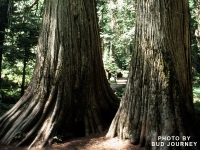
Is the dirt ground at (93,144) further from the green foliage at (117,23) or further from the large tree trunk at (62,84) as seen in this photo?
the green foliage at (117,23)

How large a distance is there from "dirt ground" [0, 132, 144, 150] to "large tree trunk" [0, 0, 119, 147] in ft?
0.76

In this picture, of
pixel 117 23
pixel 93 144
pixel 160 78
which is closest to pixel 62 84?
pixel 93 144

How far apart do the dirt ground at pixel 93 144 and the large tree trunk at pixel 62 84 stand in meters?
0.23

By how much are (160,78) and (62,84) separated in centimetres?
233

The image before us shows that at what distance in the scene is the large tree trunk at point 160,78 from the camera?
416 cm

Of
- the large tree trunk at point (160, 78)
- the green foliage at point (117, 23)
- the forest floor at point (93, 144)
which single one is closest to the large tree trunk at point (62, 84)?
the forest floor at point (93, 144)

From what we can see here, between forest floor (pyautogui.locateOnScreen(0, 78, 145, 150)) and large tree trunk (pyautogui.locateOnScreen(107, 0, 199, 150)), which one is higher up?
large tree trunk (pyautogui.locateOnScreen(107, 0, 199, 150))

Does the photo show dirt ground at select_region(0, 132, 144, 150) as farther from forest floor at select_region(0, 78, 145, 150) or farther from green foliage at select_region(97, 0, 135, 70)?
green foliage at select_region(97, 0, 135, 70)

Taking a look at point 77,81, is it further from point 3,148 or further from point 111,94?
point 3,148

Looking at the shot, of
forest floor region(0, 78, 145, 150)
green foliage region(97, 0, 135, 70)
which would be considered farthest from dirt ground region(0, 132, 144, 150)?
green foliage region(97, 0, 135, 70)

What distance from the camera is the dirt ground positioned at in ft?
14.9

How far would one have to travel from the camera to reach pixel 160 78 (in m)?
4.24

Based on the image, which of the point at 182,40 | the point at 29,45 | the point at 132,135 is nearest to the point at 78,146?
the point at 132,135

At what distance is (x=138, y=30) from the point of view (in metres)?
4.63
